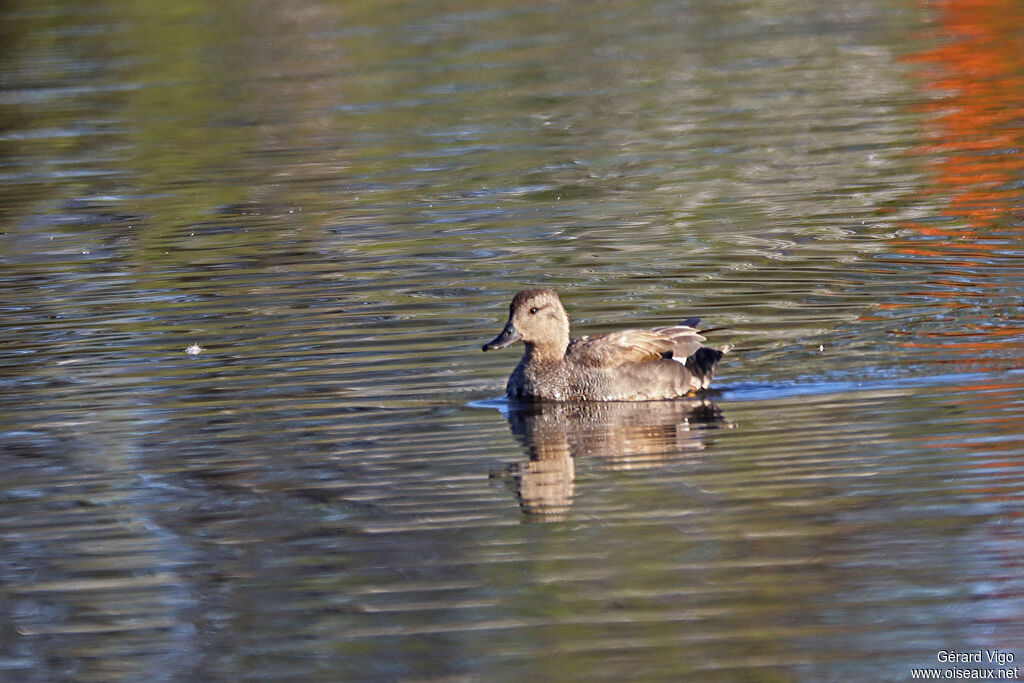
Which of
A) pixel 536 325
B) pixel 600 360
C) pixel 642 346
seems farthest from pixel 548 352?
pixel 642 346

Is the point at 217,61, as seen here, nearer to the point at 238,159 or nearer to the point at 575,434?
the point at 238,159

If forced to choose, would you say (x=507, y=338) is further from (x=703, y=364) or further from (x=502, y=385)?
(x=703, y=364)

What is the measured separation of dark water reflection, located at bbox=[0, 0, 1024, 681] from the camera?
280 inches

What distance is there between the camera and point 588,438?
32.9ft

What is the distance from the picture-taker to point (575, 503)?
28.2ft

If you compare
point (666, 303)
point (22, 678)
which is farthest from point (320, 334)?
point (22, 678)

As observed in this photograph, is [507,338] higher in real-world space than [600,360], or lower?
higher

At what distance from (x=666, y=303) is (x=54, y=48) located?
24.6 meters

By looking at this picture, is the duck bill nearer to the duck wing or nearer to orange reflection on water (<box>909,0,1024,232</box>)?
the duck wing

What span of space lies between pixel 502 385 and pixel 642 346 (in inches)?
44.7

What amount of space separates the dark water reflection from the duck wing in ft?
1.11

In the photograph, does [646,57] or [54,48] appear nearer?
[646,57]

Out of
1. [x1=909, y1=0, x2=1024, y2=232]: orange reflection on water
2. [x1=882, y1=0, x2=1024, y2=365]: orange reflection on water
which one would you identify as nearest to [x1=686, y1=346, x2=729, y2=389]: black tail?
[x1=882, y1=0, x2=1024, y2=365]: orange reflection on water

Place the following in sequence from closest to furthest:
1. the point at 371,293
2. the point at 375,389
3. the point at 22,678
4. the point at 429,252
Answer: the point at 22,678, the point at 375,389, the point at 371,293, the point at 429,252
